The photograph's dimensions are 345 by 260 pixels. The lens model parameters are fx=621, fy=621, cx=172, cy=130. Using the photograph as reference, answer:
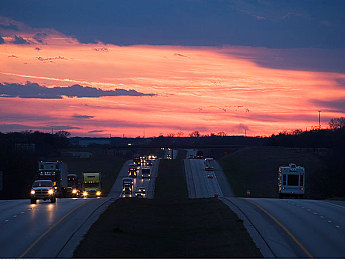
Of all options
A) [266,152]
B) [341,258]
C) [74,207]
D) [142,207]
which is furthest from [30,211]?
[266,152]

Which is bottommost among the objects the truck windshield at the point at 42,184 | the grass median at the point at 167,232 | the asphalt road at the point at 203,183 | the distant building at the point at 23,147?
the asphalt road at the point at 203,183

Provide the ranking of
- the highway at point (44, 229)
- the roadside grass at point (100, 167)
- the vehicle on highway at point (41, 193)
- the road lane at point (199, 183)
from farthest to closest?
the roadside grass at point (100, 167)
the road lane at point (199, 183)
the vehicle on highway at point (41, 193)
the highway at point (44, 229)

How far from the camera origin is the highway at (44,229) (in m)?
24.5

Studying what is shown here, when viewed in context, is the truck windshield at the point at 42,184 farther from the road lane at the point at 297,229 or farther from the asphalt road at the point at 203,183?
the asphalt road at the point at 203,183

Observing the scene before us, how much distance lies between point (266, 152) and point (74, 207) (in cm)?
15033

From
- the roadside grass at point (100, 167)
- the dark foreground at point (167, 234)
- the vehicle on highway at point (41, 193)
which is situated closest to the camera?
the dark foreground at point (167, 234)

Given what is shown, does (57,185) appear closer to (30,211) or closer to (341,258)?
(30,211)

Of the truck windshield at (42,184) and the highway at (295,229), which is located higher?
the truck windshield at (42,184)

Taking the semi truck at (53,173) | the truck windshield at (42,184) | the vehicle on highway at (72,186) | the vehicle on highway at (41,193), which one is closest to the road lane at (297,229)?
the vehicle on highway at (41,193)

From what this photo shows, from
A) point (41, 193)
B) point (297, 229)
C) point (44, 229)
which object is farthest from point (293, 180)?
point (44, 229)

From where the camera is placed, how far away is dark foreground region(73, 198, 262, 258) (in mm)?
25266

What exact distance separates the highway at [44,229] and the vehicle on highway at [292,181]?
20037 millimetres

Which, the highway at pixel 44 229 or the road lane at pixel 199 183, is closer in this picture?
the highway at pixel 44 229

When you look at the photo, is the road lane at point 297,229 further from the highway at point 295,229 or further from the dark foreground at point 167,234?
the dark foreground at point 167,234
